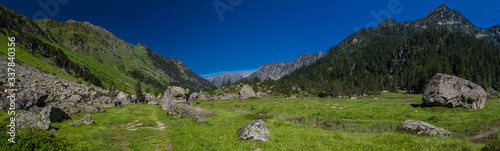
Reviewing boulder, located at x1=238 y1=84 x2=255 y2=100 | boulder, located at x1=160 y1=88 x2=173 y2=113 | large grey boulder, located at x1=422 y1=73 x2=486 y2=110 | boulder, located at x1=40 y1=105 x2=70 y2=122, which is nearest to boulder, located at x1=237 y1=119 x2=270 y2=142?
boulder, located at x1=40 y1=105 x2=70 y2=122

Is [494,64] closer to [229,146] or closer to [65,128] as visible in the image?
[229,146]

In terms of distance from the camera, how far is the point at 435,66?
119312 millimetres

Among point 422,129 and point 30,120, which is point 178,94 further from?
point 422,129

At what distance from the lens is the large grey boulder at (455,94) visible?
31734mm

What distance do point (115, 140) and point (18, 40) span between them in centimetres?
24667

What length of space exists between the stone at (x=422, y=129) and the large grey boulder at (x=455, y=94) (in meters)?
19.4

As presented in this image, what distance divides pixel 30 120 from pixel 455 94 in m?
57.4

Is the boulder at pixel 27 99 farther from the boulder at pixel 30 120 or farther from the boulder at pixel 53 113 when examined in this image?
the boulder at pixel 30 120

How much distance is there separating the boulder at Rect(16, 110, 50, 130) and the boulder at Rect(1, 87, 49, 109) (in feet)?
50.9

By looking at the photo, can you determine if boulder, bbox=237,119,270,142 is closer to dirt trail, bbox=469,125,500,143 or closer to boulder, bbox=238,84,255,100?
dirt trail, bbox=469,125,500,143

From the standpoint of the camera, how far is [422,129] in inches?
778

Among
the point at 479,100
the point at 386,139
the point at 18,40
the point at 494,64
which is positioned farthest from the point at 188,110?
the point at 494,64

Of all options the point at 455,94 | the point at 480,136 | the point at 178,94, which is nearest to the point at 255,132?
the point at 480,136

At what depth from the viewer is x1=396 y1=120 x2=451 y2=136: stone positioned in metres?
19.0
